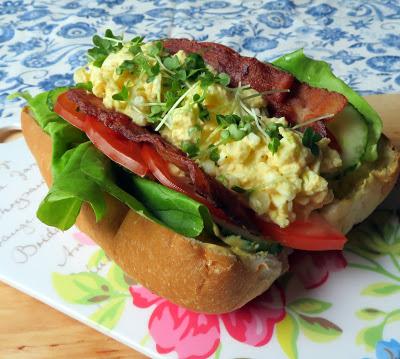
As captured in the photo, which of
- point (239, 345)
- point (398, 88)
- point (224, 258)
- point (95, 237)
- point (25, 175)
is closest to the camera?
point (224, 258)

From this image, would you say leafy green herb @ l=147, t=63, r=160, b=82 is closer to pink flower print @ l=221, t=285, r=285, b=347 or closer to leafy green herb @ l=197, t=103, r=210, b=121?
leafy green herb @ l=197, t=103, r=210, b=121

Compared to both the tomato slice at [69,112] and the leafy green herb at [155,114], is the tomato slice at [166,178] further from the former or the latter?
the tomato slice at [69,112]

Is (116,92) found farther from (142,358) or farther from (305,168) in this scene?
(142,358)

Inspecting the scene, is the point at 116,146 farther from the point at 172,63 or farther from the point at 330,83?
the point at 330,83

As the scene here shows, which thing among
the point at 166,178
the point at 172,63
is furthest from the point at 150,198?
the point at 172,63

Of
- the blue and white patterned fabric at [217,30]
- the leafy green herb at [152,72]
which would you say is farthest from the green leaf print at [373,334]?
the blue and white patterned fabric at [217,30]

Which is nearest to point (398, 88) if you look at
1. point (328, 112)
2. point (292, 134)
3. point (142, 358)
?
point (328, 112)
